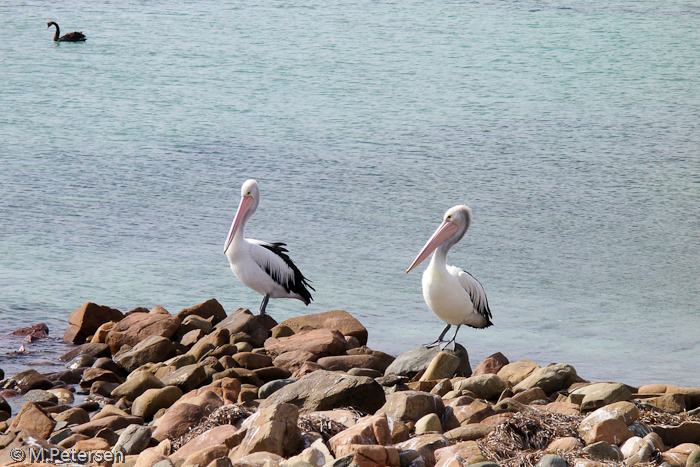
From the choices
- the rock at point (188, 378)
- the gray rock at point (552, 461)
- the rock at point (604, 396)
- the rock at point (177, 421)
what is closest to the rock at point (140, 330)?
the rock at point (188, 378)

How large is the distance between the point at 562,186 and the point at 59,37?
998cm

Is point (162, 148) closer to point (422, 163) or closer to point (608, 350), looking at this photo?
point (422, 163)

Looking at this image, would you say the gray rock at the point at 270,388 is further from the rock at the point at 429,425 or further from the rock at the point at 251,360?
the rock at the point at 429,425

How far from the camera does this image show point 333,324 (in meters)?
5.64

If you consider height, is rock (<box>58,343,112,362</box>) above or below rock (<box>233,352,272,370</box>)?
below

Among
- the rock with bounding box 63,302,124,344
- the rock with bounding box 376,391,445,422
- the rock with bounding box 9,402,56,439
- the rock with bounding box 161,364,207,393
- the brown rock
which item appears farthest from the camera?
the rock with bounding box 63,302,124,344

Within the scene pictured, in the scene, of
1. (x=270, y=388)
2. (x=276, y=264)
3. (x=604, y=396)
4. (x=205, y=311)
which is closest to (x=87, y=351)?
(x=205, y=311)

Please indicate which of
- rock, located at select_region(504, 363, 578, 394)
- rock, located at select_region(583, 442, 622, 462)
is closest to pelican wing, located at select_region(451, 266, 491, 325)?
rock, located at select_region(504, 363, 578, 394)

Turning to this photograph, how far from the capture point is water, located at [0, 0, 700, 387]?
666 cm

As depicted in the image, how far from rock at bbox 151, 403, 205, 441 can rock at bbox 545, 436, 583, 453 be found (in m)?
1.50

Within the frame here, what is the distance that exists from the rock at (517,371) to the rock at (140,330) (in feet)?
6.69

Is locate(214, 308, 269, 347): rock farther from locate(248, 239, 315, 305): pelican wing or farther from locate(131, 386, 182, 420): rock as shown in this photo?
locate(131, 386, 182, 420): rock

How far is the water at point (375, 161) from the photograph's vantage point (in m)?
6.66

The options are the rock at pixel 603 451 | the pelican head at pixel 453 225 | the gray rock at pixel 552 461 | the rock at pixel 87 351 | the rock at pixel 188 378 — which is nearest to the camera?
the gray rock at pixel 552 461
